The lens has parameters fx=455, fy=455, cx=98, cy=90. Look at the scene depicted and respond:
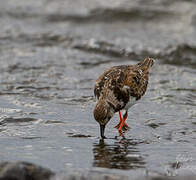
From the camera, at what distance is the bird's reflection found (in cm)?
455

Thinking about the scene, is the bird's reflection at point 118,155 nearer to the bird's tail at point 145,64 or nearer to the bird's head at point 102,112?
the bird's head at point 102,112

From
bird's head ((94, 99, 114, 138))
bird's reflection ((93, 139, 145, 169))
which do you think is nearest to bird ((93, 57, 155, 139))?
bird's head ((94, 99, 114, 138))

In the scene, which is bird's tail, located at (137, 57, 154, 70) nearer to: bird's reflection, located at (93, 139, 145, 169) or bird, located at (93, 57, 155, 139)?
bird, located at (93, 57, 155, 139)

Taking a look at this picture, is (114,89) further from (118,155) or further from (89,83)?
(89,83)

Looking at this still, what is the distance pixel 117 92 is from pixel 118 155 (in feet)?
3.46

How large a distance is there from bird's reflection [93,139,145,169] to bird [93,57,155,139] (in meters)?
0.26

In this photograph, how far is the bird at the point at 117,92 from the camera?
17.5 ft

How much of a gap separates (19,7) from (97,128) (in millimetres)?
9268

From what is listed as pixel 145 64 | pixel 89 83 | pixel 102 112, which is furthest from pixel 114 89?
pixel 89 83

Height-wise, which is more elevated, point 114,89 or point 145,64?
point 145,64

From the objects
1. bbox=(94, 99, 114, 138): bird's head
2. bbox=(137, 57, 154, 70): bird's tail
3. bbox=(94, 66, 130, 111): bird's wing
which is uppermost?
bbox=(137, 57, 154, 70): bird's tail

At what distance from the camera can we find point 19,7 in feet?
46.6

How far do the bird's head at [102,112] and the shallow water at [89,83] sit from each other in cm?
24

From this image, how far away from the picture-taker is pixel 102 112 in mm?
5262
